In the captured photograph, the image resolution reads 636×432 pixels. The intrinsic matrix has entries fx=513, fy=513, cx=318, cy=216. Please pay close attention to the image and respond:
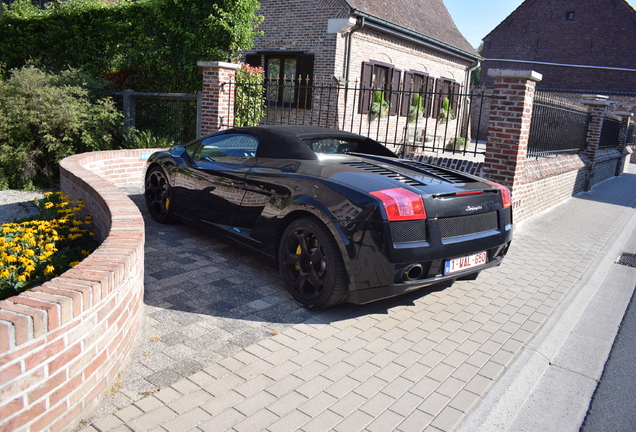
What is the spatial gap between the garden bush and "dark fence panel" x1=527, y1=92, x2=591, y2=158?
260 inches

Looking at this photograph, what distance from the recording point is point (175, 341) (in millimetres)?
3520

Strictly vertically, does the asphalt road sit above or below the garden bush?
below

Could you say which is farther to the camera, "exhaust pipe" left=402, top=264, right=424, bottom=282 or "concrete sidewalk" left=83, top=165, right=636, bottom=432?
"exhaust pipe" left=402, top=264, right=424, bottom=282

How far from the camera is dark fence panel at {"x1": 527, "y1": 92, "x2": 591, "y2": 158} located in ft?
28.0

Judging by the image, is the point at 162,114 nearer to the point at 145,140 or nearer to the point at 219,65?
the point at 145,140

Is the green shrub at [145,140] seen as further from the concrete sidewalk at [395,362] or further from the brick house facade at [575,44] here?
the brick house facade at [575,44]

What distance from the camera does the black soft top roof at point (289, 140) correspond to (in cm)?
479

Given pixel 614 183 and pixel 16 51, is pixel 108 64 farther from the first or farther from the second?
pixel 614 183

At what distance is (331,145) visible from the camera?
521 cm

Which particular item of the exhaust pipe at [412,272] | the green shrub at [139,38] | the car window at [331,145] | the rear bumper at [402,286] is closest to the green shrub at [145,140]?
the green shrub at [139,38]

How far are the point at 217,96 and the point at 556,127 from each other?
6.89 m

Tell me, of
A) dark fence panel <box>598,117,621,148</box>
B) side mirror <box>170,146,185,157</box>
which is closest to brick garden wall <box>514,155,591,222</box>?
dark fence panel <box>598,117,621,148</box>

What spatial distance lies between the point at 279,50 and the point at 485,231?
1468cm

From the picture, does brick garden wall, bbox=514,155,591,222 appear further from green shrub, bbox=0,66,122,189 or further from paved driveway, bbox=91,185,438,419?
green shrub, bbox=0,66,122,189
